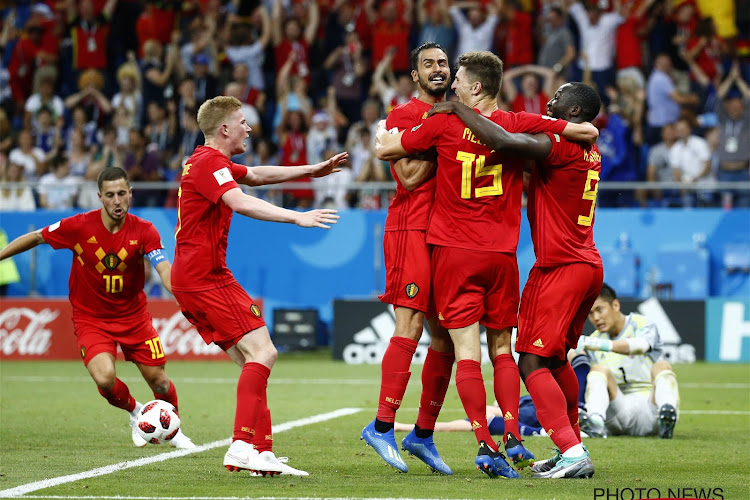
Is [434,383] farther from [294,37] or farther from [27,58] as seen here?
[27,58]

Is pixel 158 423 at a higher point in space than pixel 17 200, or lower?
lower

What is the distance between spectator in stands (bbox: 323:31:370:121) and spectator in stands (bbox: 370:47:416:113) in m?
0.28

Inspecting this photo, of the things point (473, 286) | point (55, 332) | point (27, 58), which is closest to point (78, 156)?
point (27, 58)

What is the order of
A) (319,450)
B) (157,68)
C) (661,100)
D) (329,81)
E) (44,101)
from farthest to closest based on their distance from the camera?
(44,101), (157,68), (329,81), (661,100), (319,450)

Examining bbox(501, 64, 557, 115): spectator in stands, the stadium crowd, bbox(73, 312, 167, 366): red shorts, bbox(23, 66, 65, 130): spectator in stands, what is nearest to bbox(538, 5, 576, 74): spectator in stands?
the stadium crowd

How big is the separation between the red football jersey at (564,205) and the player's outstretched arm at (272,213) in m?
1.34

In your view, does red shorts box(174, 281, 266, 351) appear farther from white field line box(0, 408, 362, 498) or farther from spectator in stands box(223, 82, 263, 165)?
spectator in stands box(223, 82, 263, 165)

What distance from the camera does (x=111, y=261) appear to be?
29.6 ft

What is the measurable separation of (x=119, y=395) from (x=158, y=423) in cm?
83

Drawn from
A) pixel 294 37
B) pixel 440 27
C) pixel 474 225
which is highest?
pixel 440 27

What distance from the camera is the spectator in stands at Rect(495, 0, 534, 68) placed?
19.8 metres

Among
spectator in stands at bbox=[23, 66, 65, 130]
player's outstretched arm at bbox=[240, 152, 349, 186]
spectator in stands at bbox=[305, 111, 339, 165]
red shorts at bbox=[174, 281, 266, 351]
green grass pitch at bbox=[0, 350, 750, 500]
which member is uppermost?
spectator in stands at bbox=[23, 66, 65, 130]

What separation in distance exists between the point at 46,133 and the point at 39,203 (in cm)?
258

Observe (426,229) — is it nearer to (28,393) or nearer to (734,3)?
(28,393)
